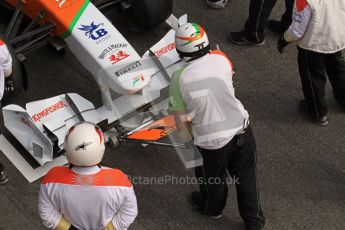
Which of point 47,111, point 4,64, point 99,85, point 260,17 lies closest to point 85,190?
point 4,64

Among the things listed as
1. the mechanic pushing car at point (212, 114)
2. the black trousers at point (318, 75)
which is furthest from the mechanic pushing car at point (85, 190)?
the black trousers at point (318, 75)

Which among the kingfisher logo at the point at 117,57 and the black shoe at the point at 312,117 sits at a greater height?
the kingfisher logo at the point at 117,57

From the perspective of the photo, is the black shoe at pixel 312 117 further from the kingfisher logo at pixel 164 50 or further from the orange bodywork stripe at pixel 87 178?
the orange bodywork stripe at pixel 87 178

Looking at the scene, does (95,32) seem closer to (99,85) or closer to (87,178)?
(99,85)

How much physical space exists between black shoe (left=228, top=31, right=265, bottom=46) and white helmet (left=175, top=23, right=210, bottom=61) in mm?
2265

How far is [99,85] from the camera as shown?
5.25m

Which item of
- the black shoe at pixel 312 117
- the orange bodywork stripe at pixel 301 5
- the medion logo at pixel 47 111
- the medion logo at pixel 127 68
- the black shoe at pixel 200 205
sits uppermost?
the medion logo at pixel 47 111

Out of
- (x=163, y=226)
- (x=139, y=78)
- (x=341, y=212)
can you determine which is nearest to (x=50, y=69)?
(x=139, y=78)

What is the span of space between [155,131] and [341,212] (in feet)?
5.37

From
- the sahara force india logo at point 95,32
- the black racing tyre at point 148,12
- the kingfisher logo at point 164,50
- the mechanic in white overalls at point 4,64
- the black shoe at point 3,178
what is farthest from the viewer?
the black racing tyre at point 148,12

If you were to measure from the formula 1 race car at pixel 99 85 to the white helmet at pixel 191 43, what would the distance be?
1.11 metres

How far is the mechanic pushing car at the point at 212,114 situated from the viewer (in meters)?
3.87

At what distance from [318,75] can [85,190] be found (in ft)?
8.71

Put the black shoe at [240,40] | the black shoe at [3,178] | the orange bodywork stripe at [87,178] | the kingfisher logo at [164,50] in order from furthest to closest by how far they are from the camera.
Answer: the black shoe at [240,40] < the kingfisher logo at [164,50] < the black shoe at [3,178] < the orange bodywork stripe at [87,178]
